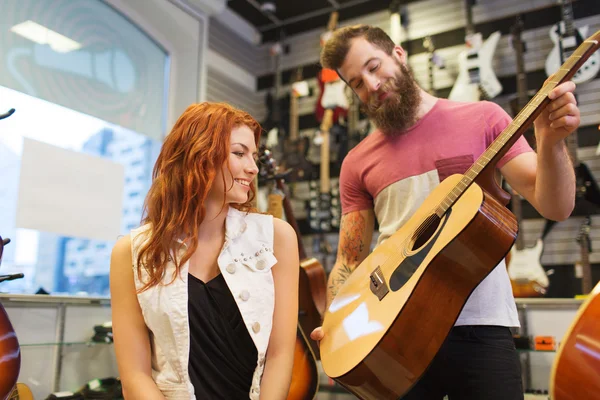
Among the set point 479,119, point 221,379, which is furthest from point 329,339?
point 479,119

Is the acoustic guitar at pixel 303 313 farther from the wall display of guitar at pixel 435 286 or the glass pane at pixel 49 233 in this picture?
the glass pane at pixel 49 233

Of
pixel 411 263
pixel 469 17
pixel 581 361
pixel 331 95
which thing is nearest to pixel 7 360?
pixel 411 263

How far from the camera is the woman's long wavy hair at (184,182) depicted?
1.68 m

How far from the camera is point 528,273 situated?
4008mm

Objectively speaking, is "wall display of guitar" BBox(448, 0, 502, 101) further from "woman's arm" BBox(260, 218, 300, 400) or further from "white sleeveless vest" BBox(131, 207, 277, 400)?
"white sleeveless vest" BBox(131, 207, 277, 400)

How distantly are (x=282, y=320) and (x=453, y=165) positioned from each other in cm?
79

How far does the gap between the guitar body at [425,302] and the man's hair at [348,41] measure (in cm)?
88

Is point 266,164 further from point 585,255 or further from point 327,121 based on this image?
point 585,255

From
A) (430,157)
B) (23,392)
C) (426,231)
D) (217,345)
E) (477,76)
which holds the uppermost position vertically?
(477,76)

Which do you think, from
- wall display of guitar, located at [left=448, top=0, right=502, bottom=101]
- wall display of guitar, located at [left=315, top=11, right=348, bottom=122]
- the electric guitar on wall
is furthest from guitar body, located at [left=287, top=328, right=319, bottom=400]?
wall display of guitar, located at [left=315, top=11, right=348, bottom=122]

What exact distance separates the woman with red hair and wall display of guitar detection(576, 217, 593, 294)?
294cm

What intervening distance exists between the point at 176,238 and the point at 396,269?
2.36 feet

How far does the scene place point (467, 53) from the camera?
4742 mm

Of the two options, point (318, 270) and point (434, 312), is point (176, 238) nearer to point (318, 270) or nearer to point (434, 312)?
point (434, 312)
